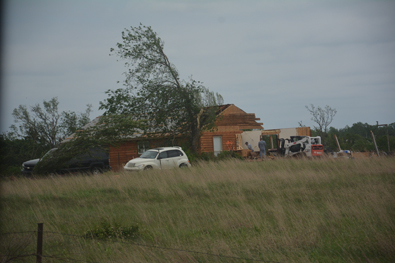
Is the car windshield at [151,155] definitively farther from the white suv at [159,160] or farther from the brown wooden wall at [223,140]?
the brown wooden wall at [223,140]

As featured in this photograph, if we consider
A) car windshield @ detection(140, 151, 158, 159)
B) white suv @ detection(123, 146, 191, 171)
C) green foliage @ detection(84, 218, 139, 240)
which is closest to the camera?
green foliage @ detection(84, 218, 139, 240)

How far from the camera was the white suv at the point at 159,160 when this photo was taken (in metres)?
18.7

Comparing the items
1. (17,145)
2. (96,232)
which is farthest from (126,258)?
(17,145)

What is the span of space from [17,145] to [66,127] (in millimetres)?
8253

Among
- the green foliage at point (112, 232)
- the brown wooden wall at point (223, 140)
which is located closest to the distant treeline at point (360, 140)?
the brown wooden wall at point (223, 140)

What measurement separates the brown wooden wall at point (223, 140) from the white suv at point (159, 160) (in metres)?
11.8

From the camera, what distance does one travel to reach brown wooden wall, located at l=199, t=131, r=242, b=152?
32.0m

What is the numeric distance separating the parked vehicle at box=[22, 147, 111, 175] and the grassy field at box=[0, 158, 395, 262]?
383 centimetres

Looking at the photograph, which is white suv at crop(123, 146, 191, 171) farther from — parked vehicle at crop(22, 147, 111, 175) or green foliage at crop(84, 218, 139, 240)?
green foliage at crop(84, 218, 139, 240)

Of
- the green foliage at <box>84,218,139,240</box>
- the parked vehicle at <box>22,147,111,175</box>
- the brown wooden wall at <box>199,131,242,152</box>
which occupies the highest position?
the brown wooden wall at <box>199,131,242,152</box>

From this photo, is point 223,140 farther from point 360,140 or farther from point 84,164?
point 360,140

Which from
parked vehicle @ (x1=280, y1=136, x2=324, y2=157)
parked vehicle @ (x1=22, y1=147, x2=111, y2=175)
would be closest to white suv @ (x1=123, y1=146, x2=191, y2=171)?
parked vehicle @ (x1=22, y1=147, x2=111, y2=175)

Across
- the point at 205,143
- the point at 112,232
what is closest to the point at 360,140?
the point at 205,143

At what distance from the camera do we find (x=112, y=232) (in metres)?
7.20
